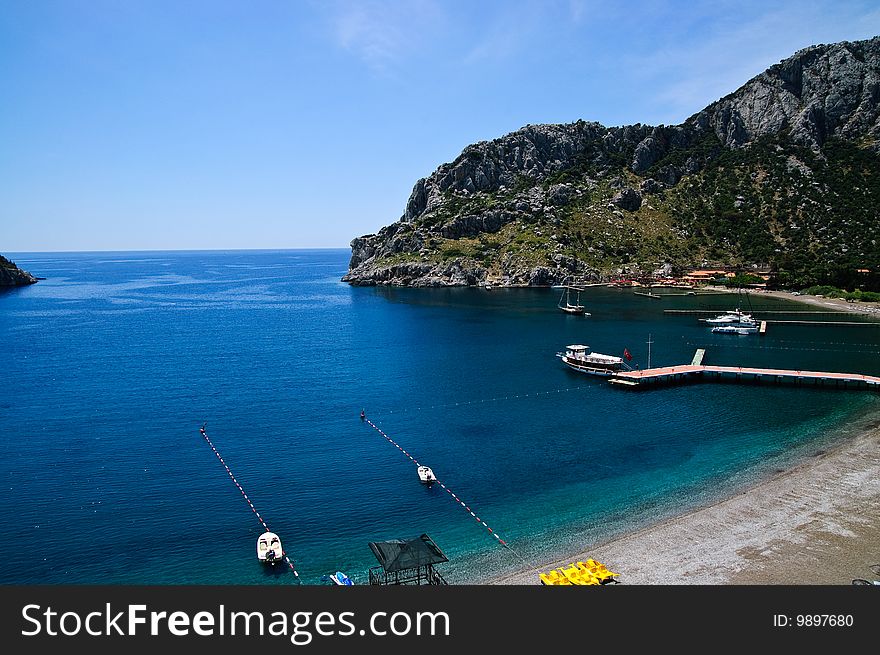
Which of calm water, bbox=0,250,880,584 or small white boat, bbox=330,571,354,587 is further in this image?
calm water, bbox=0,250,880,584

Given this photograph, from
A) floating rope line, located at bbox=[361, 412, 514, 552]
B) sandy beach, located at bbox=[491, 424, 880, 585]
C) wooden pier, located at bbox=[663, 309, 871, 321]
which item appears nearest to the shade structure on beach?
sandy beach, located at bbox=[491, 424, 880, 585]

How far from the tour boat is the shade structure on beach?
192 feet

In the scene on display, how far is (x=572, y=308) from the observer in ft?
483

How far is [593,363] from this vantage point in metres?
86.6

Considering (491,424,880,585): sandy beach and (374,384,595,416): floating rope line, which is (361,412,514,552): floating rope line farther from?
(491,424,880,585): sandy beach

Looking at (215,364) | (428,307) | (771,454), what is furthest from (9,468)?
(428,307)

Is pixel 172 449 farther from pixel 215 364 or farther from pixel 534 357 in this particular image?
pixel 534 357

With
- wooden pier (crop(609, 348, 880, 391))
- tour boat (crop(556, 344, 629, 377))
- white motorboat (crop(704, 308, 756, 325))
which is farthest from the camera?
white motorboat (crop(704, 308, 756, 325))

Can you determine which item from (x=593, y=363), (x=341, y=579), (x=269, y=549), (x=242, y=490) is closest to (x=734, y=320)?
(x=593, y=363)

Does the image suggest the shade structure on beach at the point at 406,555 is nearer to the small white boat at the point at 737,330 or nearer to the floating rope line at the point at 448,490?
the floating rope line at the point at 448,490

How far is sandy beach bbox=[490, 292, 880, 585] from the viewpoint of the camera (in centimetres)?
3312

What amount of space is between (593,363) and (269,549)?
6098cm

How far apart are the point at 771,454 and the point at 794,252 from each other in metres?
174

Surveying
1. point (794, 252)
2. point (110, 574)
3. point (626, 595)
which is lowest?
point (110, 574)
